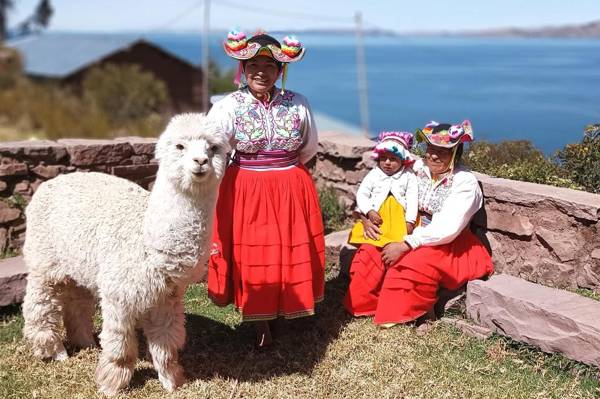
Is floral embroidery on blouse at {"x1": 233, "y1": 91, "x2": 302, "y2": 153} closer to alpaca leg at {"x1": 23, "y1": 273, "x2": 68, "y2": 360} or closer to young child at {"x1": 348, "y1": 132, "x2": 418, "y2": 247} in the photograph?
young child at {"x1": 348, "y1": 132, "x2": 418, "y2": 247}

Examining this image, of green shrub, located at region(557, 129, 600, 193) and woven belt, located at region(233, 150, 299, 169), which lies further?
green shrub, located at region(557, 129, 600, 193)

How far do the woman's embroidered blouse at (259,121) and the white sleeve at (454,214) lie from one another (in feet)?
3.20

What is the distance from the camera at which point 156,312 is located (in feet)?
11.5

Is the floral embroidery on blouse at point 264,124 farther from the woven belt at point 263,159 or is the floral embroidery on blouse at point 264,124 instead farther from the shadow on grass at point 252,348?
the shadow on grass at point 252,348

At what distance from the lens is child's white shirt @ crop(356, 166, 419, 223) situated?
438 centimetres

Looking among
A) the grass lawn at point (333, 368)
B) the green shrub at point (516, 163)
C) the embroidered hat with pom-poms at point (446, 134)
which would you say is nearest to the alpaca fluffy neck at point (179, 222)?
the grass lawn at point (333, 368)

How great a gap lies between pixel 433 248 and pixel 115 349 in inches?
77.2

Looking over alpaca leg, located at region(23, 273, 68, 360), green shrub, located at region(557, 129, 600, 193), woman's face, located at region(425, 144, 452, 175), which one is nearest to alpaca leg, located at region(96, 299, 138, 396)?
alpaca leg, located at region(23, 273, 68, 360)

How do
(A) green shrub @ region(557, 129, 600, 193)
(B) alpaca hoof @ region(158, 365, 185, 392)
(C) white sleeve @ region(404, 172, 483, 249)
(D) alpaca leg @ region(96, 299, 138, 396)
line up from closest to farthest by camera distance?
(D) alpaca leg @ region(96, 299, 138, 396) → (B) alpaca hoof @ region(158, 365, 185, 392) → (C) white sleeve @ region(404, 172, 483, 249) → (A) green shrub @ region(557, 129, 600, 193)

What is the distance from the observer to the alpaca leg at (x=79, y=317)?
403 centimetres

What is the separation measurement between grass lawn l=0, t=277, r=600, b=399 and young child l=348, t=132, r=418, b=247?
2.11 ft

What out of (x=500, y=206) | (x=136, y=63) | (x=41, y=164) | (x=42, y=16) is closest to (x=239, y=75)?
(x=500, y=206)

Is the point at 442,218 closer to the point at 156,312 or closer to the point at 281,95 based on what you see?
the point at 281,95

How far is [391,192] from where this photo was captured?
4430 millimetres
